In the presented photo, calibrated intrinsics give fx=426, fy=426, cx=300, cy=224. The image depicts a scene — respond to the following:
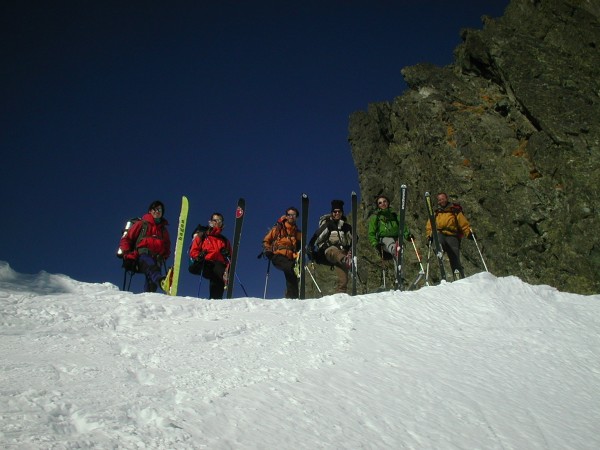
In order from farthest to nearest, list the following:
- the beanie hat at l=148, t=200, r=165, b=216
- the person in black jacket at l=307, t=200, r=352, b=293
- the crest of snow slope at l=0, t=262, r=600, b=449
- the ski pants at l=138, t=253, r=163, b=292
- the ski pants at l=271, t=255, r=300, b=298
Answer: the person in black jacket at l=307, t=200, r=352, b=293, the ski pants at l=271, t=255, r=300, b=298, the beanie hat at l=148, t=200, r=165, b=216, the ski pants at l=138, t=253, r=163, b=292, the crest of snow slope at l=0, t=262, r=600, b=449

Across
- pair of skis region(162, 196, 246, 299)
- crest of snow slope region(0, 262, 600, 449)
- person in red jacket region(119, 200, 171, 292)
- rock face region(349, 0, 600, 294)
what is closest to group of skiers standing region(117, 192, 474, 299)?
person in red jacket region(119, 200, 171, 292)

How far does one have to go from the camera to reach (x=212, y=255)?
8.62m

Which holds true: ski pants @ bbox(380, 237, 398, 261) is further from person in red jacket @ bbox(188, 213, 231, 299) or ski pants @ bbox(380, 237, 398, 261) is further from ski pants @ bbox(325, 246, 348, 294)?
person in red jacket @ bbox(188, 213, 231, 299)

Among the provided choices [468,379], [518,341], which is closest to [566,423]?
[468,379]

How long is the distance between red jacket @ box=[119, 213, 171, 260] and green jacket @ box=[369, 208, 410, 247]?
16.3 ft

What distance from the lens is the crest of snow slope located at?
2.34m

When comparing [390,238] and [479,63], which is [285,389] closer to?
[390,238]

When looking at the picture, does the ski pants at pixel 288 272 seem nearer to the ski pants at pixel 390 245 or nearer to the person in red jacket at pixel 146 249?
the person in red jacket at pixel 146 249

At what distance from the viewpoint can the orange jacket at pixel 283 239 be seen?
9062mm

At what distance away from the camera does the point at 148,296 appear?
490 cm

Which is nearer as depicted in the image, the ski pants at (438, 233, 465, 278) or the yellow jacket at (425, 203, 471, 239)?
the ski pants at (438, 233, 465, 278)

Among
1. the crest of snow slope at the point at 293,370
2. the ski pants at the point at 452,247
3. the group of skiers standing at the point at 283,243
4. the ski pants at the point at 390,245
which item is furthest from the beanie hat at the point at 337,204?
the crest of snow slope at the point at 293,370

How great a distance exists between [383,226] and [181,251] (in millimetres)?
4812

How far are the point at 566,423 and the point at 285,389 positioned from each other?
77.7 inches
